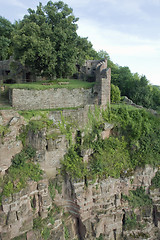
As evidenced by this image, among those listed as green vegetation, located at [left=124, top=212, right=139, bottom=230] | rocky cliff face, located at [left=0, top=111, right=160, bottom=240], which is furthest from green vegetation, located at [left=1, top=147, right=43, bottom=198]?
green vegetation, located at [left=124, top=212, right=139, bottom=230]

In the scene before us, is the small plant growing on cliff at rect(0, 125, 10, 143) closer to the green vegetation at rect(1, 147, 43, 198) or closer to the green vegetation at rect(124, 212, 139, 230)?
the green vegetation at rect(1, 147, 43, 198)

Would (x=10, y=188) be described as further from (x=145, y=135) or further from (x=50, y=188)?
(x=145, y=135)

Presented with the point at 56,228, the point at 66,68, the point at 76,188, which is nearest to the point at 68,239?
the point at 56,228

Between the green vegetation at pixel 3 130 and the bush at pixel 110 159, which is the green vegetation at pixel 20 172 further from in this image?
the bush at pixel 110 159

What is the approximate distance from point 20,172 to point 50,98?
6.20 metres

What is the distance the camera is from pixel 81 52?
59.0 ft

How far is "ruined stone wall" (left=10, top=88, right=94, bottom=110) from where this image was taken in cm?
1455

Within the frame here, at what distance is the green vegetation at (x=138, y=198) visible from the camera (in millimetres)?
15812

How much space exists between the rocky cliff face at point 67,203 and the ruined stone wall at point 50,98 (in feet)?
6.29

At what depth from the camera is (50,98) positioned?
50.3 ft

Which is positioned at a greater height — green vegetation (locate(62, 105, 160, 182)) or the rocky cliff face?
green vegetation (locate(62, 105, 160, 182))

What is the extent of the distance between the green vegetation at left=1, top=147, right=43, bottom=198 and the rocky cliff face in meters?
0.34

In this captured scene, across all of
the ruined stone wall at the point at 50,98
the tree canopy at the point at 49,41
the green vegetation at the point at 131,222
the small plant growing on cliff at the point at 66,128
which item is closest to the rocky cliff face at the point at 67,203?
the green vegetation at the point at 131,222

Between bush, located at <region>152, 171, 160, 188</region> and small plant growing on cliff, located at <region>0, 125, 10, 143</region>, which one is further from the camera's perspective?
bush, located at <region>152, 171, 160, 188</region>
